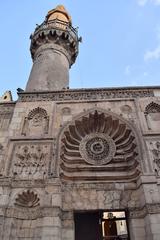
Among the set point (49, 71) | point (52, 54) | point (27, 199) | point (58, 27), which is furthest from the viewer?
point (58, 27)

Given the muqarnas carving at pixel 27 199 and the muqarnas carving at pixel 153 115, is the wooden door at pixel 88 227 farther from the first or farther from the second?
the muqarnas carving at pixel 153 115

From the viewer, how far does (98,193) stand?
25.0 ft

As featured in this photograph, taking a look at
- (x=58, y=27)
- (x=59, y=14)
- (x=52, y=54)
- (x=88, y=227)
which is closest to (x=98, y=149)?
(x=88, y=227)

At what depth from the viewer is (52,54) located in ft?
46.7

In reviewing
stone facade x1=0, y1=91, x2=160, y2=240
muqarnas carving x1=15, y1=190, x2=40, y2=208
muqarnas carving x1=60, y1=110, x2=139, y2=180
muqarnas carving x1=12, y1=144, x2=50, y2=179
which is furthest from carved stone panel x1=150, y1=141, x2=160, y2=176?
muqarnas carving x1=15, y1=190, x2=40, y2=208

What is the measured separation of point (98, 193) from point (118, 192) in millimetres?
631

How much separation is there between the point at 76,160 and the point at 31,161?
5.14 ft

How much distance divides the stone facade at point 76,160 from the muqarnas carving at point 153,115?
0.12 ft

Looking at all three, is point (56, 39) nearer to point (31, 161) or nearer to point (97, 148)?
point (97, 148)

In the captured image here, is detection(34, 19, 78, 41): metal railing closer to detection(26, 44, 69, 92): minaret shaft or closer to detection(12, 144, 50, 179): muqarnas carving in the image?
detection(26, 44, 69, 92): minaret shaft

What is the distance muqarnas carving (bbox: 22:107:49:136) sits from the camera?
8.64 meters

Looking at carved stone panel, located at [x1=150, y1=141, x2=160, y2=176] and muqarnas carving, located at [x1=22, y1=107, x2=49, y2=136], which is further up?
muqarnas carving, located at [x1=22, y1=107, x2=49, y2=136]

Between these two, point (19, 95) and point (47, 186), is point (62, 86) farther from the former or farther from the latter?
point (47, 186)

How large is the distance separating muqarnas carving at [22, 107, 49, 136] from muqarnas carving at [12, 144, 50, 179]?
2.10 ft
